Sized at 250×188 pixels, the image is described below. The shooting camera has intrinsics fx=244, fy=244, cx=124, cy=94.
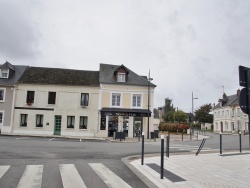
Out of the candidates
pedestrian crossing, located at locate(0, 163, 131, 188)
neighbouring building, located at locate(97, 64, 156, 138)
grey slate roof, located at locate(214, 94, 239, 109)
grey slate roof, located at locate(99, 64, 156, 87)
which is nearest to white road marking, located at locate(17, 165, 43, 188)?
pedestrian crossing, located at locate(0, 163, 131, 188)

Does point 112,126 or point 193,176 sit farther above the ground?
point 112,126

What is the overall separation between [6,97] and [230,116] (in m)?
47.6

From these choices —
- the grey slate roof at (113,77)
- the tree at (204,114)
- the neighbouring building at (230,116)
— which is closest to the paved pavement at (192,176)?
the grey slate roof at (113,77)

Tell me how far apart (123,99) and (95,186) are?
24268mm

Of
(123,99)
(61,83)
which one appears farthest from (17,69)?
(123,99)

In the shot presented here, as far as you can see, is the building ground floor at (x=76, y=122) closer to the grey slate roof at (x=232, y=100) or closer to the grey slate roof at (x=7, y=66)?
the grey slate roof at (x=7, y=66)

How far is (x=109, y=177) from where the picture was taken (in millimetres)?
6590

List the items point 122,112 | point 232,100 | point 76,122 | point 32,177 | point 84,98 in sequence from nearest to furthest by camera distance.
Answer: point 32,177, point 122,112, point 76,122, point 84,98, point 232,100

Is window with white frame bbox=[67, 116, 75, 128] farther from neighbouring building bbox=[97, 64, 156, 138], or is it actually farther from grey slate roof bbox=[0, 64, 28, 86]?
grey slate roof bbox=[0, 64, 28, 86]

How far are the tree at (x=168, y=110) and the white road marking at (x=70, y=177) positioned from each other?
61660 mm

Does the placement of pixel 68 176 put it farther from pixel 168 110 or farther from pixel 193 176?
pixel 168 110

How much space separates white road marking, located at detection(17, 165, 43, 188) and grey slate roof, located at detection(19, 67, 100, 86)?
2293 cm

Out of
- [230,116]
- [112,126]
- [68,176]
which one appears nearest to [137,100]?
[112,126]

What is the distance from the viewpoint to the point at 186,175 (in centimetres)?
698
